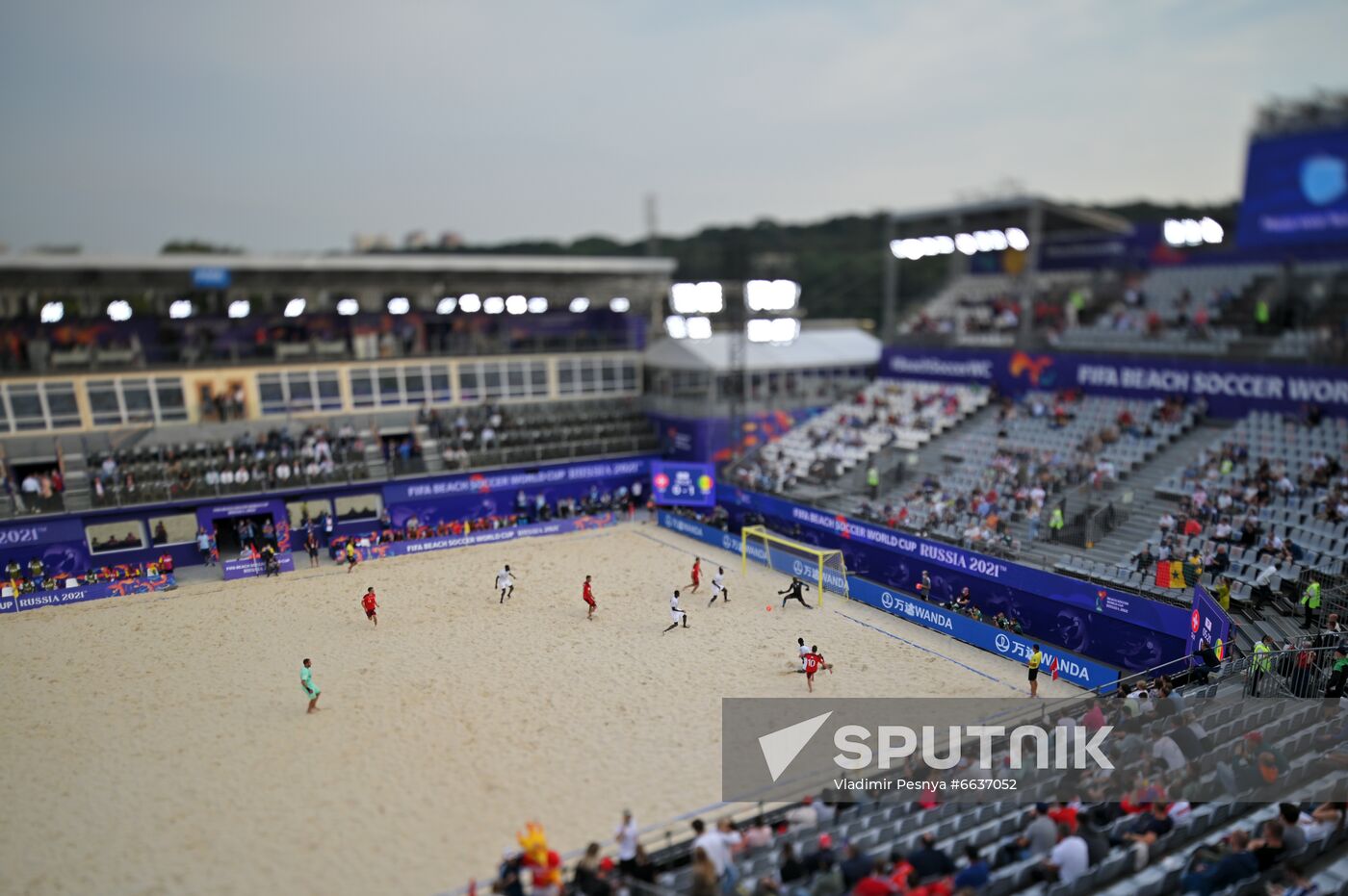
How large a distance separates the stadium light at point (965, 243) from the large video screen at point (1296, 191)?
9387 mm

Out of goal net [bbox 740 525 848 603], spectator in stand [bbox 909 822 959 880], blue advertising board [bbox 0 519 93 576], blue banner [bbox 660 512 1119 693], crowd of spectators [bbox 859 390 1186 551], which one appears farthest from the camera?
blue advertising board [bbox 0 519 93 576]

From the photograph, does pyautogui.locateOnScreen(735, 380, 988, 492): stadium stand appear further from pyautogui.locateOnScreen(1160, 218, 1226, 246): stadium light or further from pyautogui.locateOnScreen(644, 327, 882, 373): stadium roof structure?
pyautogui.locateOnScreen(1160, 218, 1226, 246): stadium light

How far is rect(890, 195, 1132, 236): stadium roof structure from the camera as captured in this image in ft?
115

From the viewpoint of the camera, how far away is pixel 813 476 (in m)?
30.7

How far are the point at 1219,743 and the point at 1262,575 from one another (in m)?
7.66

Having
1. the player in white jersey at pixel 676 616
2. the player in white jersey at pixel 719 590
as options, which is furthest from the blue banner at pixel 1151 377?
the player in white jersey at pixel 676 616

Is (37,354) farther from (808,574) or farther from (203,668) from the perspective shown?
(808,574)

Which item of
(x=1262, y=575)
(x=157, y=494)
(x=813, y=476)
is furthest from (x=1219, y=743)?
(x=157, y=494)

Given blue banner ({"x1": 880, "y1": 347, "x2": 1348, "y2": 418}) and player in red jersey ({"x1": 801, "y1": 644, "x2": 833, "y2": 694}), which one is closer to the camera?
player in red jersey ({"x1": 801, "y1": 644, "x2": 833, "y2": 694})

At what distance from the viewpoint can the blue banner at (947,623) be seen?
17520mm

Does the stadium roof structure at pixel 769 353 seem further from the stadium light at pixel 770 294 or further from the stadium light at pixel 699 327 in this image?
the stadium light at pixel 770 294

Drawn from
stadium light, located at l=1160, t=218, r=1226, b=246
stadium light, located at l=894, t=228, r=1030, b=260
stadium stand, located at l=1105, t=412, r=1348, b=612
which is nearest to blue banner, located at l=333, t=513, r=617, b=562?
stadium light, located at l=894, t=228, r=1030, b=260

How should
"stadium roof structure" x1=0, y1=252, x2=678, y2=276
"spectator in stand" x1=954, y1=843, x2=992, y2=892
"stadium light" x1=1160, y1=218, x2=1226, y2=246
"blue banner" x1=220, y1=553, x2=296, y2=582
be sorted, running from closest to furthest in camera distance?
"spectator in stand" x1=954, y1=843, x2=992, y2=892
"blue banner" x1=220, y1=553, x2=296, y2=582
"stadium roof structure" x1=0, y1=252, x2=678, y2=276
"stadium light" x1=1160, y1=218, x2=1226, y2=246

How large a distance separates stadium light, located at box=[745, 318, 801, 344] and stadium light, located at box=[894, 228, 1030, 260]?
746cm
